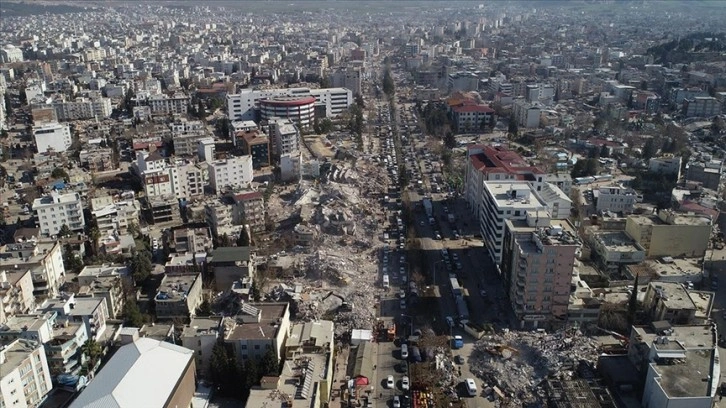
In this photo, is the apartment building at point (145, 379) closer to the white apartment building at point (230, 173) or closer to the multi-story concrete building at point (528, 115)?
the white apartment building at point (230, 173)

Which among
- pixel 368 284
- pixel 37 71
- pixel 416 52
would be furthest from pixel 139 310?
pixel 416 52

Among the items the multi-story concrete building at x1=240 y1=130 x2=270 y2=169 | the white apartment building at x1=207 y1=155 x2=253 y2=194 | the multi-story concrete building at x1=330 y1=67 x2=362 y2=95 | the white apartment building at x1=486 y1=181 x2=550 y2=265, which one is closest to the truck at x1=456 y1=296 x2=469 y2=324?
the white apartment building at x1=486 y1=181 x2=550 y2=265

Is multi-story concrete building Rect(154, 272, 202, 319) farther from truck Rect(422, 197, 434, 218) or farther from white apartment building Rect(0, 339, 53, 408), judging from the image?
truck Rect(422, 197, 434, 218)

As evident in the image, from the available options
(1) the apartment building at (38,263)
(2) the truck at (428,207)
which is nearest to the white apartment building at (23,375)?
(1) the apartment building at (38,263)

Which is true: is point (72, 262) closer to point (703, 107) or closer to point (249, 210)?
point (249, 210)

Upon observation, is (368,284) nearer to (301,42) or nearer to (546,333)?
(546,333)

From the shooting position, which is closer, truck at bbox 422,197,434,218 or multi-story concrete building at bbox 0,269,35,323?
multi-story concrete building at bbox 0,269,35,323

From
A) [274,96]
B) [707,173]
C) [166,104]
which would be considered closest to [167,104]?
[166,104]
